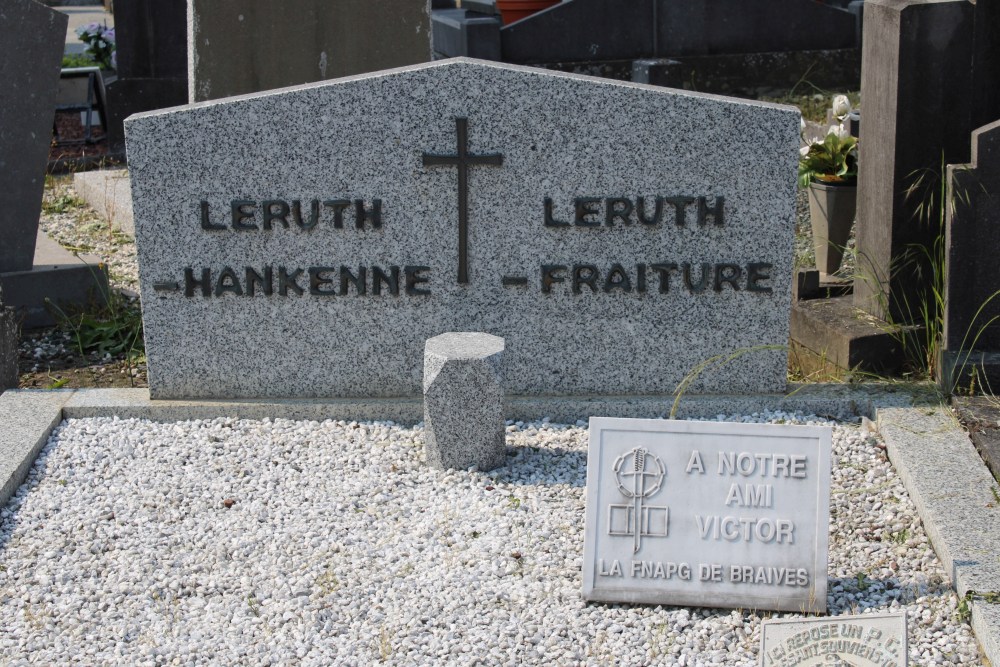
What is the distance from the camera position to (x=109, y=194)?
7781 mm

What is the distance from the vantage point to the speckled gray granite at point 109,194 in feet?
24.4

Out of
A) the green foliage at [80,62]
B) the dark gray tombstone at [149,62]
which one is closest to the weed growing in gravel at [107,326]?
the dark gray tombstone at [149,62]

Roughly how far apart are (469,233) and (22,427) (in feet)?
5.39

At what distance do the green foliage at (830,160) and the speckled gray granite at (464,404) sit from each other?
2.39m

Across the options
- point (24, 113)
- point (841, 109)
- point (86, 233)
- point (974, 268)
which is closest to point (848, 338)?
point (974, 268)

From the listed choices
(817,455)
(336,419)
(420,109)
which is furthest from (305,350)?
(817,455)

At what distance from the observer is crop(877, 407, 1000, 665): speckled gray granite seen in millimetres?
3025

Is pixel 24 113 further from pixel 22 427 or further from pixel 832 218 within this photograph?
pixel 832 218

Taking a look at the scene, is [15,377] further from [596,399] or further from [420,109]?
[596,399]

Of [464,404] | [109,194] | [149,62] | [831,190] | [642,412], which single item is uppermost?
[149,62]

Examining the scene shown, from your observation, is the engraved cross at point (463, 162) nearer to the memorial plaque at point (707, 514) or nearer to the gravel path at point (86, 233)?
the memorial plaque at point (707, 514)

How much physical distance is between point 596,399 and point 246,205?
1389 millimetres

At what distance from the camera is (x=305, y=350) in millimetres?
4320

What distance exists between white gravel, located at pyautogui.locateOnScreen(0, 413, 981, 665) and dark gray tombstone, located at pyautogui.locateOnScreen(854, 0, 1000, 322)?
0.83 metres
